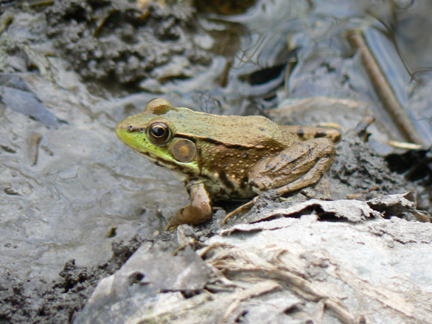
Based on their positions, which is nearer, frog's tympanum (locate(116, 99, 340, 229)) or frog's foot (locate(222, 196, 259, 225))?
frog's foot (locate(222, 196, 259, 225))

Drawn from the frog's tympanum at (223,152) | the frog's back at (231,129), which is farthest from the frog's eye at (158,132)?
the frog's back at (231,129)

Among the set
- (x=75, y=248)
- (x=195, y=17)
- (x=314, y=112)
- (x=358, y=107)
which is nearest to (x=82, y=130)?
(x=75, y=248)

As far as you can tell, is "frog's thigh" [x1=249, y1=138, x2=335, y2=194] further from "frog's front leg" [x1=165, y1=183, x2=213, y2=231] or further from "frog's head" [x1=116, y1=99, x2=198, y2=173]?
"frog's head" [x1=116, y1=99, x2=198, y2=173]

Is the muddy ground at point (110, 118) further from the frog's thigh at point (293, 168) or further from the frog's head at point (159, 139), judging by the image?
the frog's head at point (159, 139)

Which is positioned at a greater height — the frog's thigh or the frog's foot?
the frog's thigh

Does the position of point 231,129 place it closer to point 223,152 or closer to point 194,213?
point 223,152

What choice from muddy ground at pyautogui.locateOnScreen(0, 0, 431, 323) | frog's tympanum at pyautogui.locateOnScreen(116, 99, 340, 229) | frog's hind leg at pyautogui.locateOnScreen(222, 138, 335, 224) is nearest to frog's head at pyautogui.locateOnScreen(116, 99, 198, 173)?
frog's tympanum at pyautogui.locateOnScreen(116, 99, 340, 229)

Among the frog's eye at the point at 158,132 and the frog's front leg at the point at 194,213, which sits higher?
the frog's eye at the point at 158,132
